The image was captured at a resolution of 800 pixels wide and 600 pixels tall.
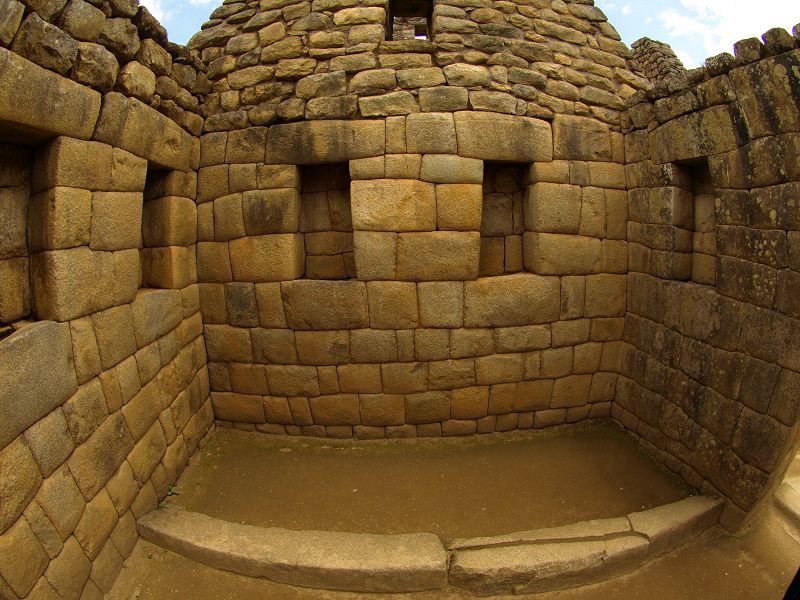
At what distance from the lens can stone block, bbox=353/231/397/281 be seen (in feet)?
13.3

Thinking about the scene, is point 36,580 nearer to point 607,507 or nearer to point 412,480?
point 412,480

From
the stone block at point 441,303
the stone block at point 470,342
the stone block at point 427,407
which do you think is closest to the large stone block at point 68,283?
the stone block at point 441,303

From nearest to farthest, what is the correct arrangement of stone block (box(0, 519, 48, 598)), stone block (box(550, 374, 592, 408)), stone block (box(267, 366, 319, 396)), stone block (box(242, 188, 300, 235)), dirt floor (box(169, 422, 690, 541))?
stone block (box(0, 519, 48, 598)) → dirt floor (box(169, 422, 690, 541)) → stone block (box(242, 188, 300, 235)) → stone block (box(267, 366, 319, 396)) → stone block (box(550, 374, 592, 408))

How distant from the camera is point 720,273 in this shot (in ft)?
11.7

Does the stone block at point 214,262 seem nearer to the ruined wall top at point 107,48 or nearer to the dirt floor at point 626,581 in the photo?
the ruined wall top at point 107,48

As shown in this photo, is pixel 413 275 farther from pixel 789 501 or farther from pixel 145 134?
pixel 789 501

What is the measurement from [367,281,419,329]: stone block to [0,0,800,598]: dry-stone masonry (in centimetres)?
2

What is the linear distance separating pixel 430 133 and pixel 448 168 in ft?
1.11

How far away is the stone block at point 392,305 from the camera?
4.15 m

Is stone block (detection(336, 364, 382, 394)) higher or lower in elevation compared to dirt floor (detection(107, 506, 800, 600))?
higher

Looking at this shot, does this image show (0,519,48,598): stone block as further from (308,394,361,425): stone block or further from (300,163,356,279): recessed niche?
(300,163,356,279): recessed niche

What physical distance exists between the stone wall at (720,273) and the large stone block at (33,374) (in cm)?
455

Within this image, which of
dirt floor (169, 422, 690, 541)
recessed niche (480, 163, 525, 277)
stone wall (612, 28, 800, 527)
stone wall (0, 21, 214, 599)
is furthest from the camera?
recessed niche (480, 163, 525, 277)

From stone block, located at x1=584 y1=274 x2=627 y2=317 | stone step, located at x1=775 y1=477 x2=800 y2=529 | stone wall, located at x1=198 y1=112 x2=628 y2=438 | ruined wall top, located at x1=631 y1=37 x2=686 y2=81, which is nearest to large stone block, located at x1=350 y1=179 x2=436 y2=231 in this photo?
stone wall, located at x1=198 y1=112 x2=628 y2=438
